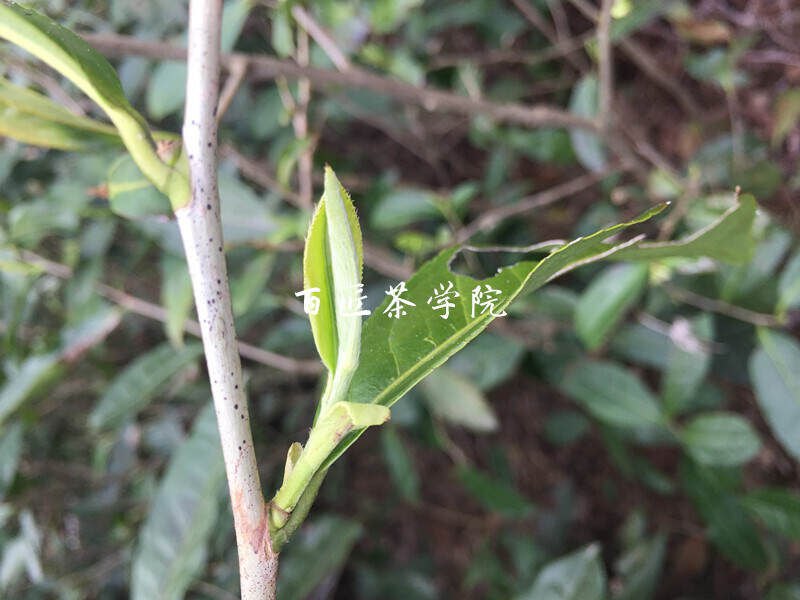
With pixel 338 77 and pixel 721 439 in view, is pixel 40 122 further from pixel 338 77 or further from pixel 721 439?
pixel 721 439

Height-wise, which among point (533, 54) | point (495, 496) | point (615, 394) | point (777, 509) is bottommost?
point (777, 509)

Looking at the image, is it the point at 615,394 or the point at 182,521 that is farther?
the point at 615,394

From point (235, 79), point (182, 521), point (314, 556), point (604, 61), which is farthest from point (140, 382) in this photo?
point (604, 61)

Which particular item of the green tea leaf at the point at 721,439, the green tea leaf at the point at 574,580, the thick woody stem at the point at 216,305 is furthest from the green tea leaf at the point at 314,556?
the thick woody stem at the point at 216,305

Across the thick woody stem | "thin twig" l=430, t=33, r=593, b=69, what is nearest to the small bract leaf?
the thick woody stem

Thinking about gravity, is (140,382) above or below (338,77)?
below

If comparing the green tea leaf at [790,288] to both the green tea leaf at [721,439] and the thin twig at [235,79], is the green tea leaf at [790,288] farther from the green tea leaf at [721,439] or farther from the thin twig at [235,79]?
the thin twig at [235,79]

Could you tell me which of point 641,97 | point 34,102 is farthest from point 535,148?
point 34,102

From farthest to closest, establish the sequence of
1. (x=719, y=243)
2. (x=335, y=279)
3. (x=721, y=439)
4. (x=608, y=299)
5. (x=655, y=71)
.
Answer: (x=655, y=71) < (x=721, y=439) < (x=608, y=299) < (x=719, y=243) < (x=335, y=279)
